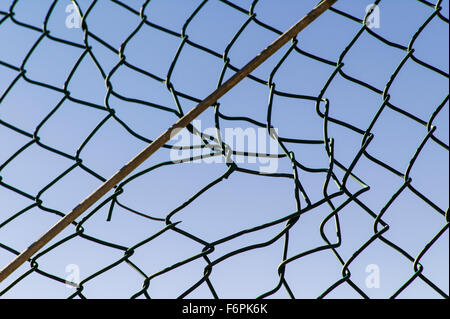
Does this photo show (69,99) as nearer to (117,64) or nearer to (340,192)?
(117,64)

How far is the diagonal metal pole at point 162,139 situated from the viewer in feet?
3.24

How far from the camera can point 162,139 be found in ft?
3.25

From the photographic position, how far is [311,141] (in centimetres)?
107

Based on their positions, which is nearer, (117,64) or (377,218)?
(377,218)

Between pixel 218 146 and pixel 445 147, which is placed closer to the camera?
pixel 445 147

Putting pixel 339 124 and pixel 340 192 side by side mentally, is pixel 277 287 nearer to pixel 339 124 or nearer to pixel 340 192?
pixel 340 192

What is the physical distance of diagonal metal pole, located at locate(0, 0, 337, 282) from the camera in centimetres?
99

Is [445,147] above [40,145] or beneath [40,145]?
beneath

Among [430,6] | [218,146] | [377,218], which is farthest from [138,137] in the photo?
[430,6]

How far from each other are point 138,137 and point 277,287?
0.40 meters

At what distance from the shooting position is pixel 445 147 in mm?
973
